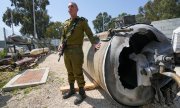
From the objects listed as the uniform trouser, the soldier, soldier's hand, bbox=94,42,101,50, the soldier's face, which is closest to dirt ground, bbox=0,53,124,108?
the soldier

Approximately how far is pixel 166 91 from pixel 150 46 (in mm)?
787

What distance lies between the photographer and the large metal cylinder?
4.30 m

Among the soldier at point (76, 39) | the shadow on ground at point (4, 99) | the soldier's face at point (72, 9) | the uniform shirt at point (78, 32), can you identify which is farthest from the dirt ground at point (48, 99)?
the soldier's face at point (72, 9)

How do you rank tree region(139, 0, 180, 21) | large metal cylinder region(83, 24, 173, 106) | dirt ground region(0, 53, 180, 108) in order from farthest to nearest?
tree region(139, 0, 180, 21)
dirt ground region(0, 53, 180, 108)
large metal cylinder region(83, 24, 173, 106)

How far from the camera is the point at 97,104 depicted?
204 inches

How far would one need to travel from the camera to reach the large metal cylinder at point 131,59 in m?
4.30

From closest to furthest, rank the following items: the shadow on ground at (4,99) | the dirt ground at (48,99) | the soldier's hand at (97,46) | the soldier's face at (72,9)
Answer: the soldier's hand at (97,46)
the dirt ground at (48,99)
the soldier's face at (72,9)
the shadow on ground at (4,99)

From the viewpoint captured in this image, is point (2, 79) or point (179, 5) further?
point (179, 5)

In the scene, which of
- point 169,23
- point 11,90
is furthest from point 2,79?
point 169,23

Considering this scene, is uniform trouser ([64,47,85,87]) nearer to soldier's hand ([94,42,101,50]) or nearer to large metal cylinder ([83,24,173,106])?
soldier's hand ([94,42,101,50])

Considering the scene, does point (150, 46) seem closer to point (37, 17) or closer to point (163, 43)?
point (163, 43)

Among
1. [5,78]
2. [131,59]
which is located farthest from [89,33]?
[5,78]

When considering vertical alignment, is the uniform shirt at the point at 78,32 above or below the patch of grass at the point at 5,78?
above

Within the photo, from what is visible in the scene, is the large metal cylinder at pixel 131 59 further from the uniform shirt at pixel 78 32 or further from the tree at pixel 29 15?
the tree at pixel 29 15
